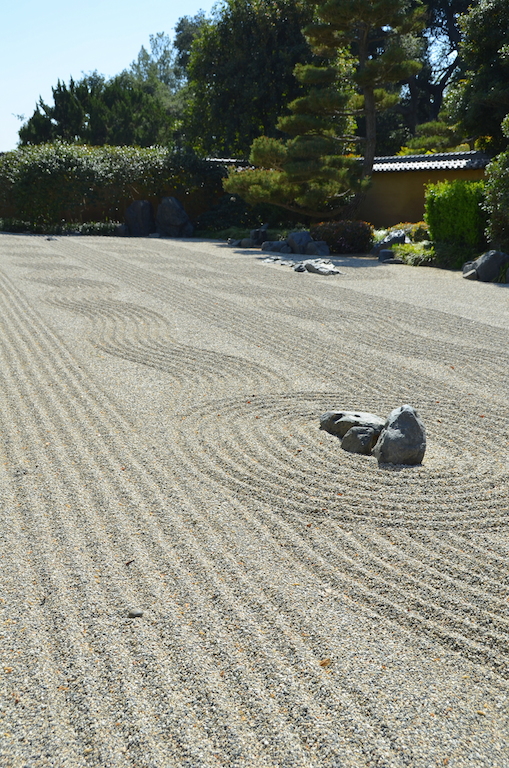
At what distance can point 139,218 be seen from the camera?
71.4ft

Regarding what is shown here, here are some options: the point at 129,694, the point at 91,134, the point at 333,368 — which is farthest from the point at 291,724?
the point at 91,134

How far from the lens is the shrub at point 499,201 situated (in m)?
11.8

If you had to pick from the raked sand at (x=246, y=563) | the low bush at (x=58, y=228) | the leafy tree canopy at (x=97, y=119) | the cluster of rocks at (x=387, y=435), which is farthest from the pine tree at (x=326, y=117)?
the leafy tree canopy at (x=97, y=119)

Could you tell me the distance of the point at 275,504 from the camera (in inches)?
135

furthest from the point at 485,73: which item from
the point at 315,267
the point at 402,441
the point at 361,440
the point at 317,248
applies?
the point at 402,441

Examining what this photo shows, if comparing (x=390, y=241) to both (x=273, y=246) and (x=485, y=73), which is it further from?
(x=485, y=73)

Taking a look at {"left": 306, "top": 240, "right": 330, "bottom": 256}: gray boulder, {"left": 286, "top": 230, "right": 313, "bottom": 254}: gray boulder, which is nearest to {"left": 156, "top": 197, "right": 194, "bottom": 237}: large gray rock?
{"left": 286, "top": 230, "right": 313, "bottom": 254}: gray boulder

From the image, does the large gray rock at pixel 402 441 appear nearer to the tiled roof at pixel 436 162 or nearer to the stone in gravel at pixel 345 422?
the stone in gravel at pixel 345 422

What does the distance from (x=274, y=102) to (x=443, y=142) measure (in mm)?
6186

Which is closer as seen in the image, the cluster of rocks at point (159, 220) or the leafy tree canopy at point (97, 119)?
the cluster of rocks at point (159, 220)

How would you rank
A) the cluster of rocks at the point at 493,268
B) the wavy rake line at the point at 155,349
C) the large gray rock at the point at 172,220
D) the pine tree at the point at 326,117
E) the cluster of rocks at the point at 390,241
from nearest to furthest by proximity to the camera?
the wavy rake line at the point at 155,349 < the cluster of rocks at the point at 493,268 < the pine tree at the point at 326,117 < the cluster of rocks at the point at 390,241 < the large gray rock at the point at 172,220

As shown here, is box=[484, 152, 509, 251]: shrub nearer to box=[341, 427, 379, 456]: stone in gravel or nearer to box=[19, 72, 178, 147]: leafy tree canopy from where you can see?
box=[341, 427, 379, 456]: stone in gravel

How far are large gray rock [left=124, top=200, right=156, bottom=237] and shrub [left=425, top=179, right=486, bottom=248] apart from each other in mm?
10451

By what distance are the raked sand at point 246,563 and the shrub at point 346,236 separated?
10.1 metres
